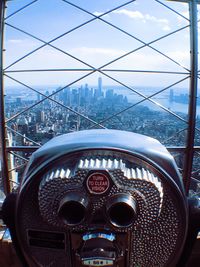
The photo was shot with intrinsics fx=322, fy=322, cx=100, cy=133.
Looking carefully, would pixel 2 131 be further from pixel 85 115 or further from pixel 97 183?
pixel 97 183

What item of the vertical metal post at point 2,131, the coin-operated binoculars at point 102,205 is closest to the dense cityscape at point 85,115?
the vertical metal post at point 2,131

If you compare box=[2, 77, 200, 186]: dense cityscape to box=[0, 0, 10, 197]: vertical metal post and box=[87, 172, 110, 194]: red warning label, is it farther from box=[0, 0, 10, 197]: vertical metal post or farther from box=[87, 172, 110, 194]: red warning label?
box=[87, 172, 110, 194]: red warning label

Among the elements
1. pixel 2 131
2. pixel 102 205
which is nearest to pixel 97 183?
pixel 102 205

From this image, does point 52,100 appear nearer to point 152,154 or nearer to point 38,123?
point 38,123

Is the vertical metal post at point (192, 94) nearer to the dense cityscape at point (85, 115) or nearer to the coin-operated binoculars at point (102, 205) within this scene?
the dense cityscape at point (85, 115)

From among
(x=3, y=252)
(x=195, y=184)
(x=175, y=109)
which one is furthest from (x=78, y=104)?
(x=3, y=252)
